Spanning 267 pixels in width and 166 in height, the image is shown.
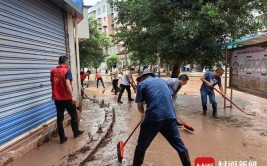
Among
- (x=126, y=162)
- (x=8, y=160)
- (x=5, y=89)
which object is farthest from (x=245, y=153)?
(x=5, y=89)

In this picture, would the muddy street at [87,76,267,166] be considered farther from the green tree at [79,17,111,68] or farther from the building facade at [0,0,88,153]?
the green tree at [79,17,111,68]

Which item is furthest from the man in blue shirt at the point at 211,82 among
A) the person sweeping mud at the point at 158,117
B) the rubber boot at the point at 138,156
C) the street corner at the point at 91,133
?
the rubber boot at the point at 138,156

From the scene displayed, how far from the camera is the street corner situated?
4272 mm

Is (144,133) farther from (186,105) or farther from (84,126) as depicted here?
(186,105)

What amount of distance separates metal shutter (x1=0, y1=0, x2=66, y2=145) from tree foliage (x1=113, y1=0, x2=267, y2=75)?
4.29 m

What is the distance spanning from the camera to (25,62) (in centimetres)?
510

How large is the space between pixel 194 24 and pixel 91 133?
492 centimetres

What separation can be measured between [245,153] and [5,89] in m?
4.21

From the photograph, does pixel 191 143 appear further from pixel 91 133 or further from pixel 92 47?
pixel 92 47

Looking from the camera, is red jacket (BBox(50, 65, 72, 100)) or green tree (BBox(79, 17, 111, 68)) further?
green tree (BBox(79, 17, 111, 68))

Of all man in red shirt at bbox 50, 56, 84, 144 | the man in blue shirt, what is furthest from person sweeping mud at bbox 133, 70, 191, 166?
the man in blue shirt

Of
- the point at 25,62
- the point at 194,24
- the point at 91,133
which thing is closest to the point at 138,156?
the point at 91,133

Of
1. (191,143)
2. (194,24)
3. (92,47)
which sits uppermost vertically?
(92,47)

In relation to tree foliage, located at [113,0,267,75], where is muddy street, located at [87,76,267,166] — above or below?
below
